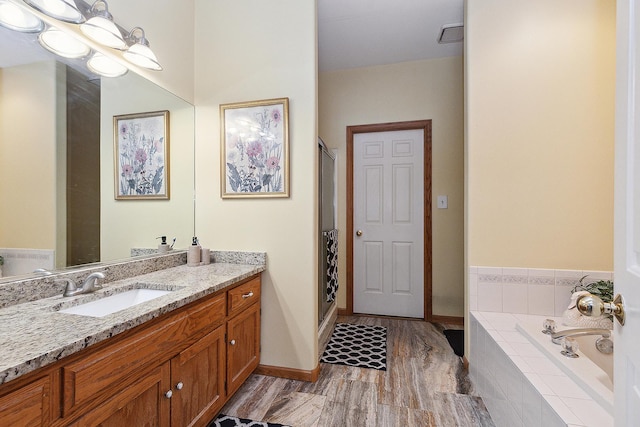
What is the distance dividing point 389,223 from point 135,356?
2.51 metres

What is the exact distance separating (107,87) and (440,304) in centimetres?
315

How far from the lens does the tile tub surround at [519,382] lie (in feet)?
3.34

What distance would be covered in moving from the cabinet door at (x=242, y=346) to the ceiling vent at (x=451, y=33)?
2.73 metres

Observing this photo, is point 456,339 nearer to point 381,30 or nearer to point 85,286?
point 85,286

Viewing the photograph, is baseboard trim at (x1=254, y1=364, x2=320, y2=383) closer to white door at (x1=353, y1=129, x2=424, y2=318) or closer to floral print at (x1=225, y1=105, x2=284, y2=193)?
floral print at (x1=225, y1=105, x2=284, y2=193)

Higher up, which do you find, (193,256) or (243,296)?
(193,256)

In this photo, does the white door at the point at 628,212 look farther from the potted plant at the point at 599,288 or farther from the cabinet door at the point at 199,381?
the cabinet door at the point at 199,381

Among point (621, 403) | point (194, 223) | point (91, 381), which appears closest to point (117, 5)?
point (194, 223)

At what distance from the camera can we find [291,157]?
1.91 meters

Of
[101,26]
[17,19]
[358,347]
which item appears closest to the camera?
[17,19]

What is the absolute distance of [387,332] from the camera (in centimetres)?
264

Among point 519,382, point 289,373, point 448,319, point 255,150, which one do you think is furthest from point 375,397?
point 255,150

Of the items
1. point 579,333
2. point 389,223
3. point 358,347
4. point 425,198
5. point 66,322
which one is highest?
point 425,198

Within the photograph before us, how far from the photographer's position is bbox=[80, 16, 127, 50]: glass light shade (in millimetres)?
1337
